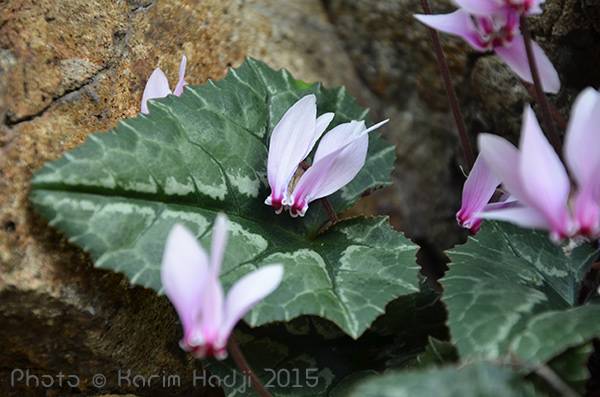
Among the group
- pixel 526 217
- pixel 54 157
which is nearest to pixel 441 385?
pixel 526 217

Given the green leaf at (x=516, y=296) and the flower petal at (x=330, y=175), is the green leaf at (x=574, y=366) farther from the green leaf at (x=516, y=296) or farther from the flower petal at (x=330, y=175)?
the flower petal at (x=330, y=175)

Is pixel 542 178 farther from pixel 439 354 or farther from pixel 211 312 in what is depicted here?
pixel 211 312

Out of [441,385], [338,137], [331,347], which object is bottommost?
[331,347]

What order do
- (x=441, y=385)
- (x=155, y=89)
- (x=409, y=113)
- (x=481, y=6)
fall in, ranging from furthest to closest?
(x=409, y=113)
(x=155, y=89)
(x=481, y=6)
(x=441, y=385)

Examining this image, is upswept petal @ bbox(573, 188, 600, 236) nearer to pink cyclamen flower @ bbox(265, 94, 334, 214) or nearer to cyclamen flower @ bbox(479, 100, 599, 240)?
cyclamen flower @ bbox(479, 100, 599, 240)

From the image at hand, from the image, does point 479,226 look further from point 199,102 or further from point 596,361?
point 199,102

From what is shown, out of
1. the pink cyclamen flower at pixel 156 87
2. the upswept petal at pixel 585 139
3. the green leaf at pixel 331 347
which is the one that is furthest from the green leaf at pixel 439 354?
the pink cyclamen flower at pixel 156 87

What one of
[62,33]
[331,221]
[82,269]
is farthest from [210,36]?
[82,269]
